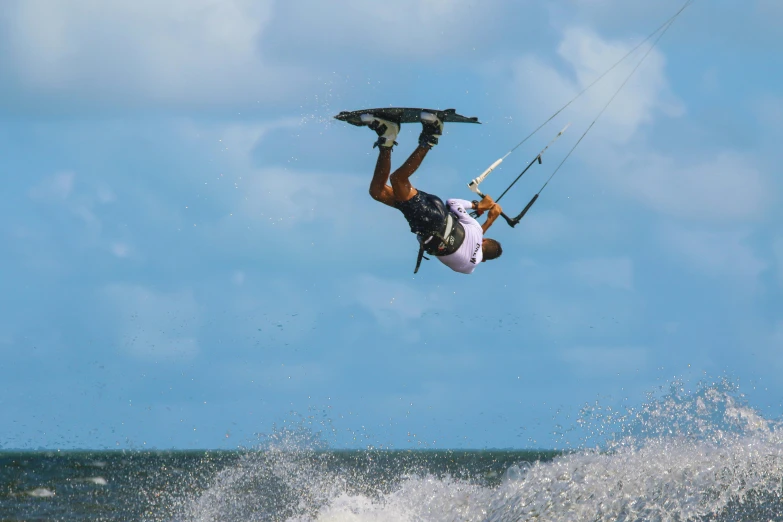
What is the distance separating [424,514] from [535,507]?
10.3 feet

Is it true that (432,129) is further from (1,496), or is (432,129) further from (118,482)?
(118,482)

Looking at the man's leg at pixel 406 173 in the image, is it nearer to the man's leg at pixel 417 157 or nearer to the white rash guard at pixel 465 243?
the man's leg at pixel 417 157

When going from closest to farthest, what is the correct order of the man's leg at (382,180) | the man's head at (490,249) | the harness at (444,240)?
1. the man's leg at (382,180)
2. the harness at (444,240)
3. the man's head at (490,249)

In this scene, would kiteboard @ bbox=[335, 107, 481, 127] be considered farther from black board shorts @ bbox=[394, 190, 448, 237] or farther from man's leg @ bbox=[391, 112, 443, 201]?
black board shorts @ bbox=[394, 190, 448, 237]

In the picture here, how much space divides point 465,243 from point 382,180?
1942 mm

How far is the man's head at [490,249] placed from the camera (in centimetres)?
1522

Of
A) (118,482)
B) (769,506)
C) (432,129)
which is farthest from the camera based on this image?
(118,482)

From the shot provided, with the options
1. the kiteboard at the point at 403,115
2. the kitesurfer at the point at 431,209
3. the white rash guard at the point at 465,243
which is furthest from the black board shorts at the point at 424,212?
the kiteboard at the point at 403,115

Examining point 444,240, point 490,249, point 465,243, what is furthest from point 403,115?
point 490,249

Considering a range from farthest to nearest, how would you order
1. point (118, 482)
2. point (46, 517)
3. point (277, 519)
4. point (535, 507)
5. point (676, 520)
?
point (118, 482), point (46, 517), point (277, 519), point (676, 520), point (535, 507)

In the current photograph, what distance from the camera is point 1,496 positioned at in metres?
39.2

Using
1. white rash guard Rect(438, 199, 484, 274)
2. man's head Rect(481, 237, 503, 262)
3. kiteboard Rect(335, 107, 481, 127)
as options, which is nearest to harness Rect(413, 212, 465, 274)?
white rash guard Rect(438, 199, 484, 274)

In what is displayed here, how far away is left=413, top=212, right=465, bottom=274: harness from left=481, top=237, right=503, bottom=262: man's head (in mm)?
642

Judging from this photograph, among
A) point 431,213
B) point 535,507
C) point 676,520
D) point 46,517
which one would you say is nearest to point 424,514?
point 535,507
